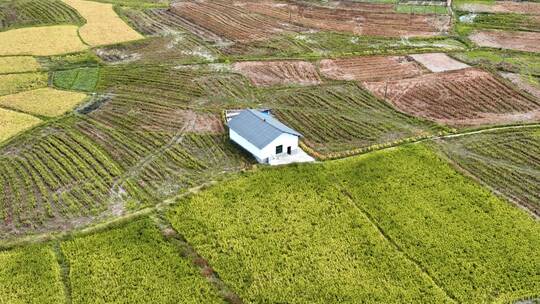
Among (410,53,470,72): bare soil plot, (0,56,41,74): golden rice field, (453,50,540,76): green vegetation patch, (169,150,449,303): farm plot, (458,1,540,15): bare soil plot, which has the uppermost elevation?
(458,1,540,15): bare soil plot

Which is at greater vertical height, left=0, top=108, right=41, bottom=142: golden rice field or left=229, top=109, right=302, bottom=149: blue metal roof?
left=229, top=109, right=302, bottom=149: blue metal roof

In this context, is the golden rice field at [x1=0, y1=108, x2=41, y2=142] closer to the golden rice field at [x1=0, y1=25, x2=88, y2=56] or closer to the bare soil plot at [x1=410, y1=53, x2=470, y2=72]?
the golden rice field at [x1=0, y1=25, x2=88, y2=56]

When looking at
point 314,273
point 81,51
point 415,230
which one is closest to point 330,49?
point 81,51

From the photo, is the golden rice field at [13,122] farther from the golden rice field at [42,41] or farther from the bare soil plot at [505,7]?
the bare soil plot at [505,7]

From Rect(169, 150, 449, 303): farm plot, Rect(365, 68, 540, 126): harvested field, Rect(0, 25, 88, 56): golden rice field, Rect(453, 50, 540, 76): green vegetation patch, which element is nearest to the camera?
Rect(169, 150, 449, 303): farm plot

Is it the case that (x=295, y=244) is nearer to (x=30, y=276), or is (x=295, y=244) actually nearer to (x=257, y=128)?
(x=257, y=128)

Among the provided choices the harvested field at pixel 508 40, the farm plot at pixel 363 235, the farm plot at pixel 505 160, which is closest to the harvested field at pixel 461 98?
the farm plot at pixel 505 160

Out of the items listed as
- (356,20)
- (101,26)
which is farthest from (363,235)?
(101,26)

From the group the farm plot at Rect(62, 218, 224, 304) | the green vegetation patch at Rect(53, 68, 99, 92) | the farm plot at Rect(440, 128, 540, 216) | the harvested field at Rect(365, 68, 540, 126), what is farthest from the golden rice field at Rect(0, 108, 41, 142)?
the farm plot at Rect(440, 128, 540, 216)
